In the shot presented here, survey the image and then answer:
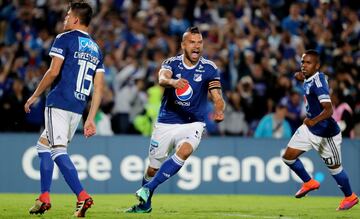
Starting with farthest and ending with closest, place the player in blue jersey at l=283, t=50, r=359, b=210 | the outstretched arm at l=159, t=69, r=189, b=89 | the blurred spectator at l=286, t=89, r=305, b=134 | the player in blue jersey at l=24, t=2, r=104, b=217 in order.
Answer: the blurred spectator at l=286, t=89, r=305, b=134, the player in blue jersey at l=283, t=50, r=359, b=210, the outstretched arm at l=159, t=69, r=189, b=89, the player in blue jersey at l=24, t=2, r=104, b=217

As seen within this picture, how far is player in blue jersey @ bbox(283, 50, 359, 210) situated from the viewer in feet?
44.8

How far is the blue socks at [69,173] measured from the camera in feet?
35.2

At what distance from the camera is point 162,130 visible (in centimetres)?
1223

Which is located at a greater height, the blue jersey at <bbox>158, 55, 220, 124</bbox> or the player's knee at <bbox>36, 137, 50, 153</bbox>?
the blue jersey at <bbox>158, 55, 220, 124</bbox>

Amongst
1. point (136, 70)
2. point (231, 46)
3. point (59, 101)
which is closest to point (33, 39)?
point (136, 70)

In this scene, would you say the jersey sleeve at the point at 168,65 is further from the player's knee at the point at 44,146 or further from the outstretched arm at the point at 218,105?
the player's knee at the point at 44,146

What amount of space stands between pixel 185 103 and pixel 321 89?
2476mm

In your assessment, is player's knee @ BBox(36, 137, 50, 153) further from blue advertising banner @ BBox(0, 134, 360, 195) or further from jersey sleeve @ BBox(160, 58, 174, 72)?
blue advertising banner @ BBox(0, 134, 360, 195)

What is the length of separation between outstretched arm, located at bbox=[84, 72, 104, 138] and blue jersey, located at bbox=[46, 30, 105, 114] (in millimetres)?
114

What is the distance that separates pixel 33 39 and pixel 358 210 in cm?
1078

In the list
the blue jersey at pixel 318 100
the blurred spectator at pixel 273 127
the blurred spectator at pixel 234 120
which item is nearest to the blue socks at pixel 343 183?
the blue jersey at pixel 318 100

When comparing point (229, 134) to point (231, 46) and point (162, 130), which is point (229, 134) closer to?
point (231, 46)

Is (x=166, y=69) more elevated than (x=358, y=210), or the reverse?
(x=166, y=69)

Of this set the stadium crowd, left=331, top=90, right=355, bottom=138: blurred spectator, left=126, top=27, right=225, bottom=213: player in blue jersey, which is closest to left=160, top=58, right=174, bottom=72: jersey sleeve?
left=126, top=27, right=225, bottom=213: player in blue jersey
